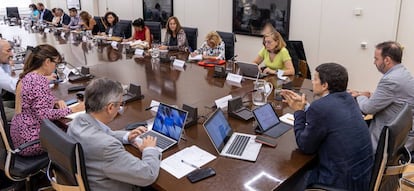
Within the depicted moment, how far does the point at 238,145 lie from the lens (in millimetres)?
1763

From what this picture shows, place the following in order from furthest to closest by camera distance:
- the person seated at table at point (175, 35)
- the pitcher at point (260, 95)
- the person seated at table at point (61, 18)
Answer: the person seated at table at point (61, 18)
the person seated at table at point (175, 35)
the pitcher at point (260, 95)

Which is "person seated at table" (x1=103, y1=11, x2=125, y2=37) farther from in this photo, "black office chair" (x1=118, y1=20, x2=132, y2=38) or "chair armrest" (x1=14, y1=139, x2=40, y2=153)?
"chair armrest" (x1=14, y1=139, x2=40, y2=153)

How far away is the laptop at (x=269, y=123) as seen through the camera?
6.32 ft

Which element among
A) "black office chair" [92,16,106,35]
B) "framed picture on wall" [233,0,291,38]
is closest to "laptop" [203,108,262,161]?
"framed picture on wall" [233,0,291,38]

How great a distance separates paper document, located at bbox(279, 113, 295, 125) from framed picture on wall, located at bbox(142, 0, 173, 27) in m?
5.34

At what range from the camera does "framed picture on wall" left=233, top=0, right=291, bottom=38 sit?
5121 mm

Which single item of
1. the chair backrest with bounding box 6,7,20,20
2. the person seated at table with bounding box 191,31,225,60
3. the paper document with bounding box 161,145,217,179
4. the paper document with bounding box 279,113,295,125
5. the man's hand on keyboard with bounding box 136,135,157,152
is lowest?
the paper document with bounding box 161,145,217,179

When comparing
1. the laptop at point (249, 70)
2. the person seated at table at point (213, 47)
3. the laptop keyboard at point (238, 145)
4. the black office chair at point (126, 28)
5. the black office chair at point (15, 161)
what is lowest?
the black office chair at point (15, 161)

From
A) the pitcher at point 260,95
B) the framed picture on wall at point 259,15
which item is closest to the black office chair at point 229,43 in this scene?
the framed picture on wall at point 259,15

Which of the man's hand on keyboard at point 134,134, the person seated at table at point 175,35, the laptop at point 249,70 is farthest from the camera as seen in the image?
the person seated at table at point 175,35

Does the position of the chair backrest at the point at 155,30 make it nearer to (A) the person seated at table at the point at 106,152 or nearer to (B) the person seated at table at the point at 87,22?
(B) the person seated at table at the point at 87,22

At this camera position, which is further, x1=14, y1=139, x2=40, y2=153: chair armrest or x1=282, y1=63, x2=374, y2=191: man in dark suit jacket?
x1=14, y1=139, x2=40, y2=153: chair armrest

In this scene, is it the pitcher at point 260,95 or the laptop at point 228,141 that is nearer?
the laptop at point 228,141

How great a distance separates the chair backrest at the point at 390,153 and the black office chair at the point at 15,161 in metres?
1.86
